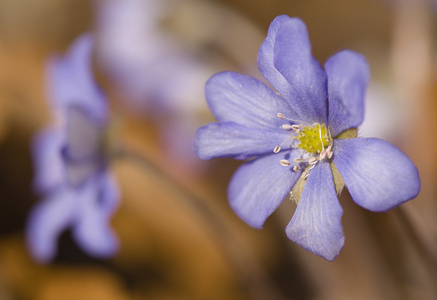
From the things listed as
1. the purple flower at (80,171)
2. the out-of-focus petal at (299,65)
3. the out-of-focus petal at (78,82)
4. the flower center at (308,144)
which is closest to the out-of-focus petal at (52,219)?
the purple flower at (80,171)

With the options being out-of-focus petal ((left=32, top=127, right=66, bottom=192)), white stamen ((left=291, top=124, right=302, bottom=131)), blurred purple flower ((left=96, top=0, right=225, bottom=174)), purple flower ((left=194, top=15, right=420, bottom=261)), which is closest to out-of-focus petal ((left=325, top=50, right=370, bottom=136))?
purple flower ((left=194, top=15, right=420, bottom=261))

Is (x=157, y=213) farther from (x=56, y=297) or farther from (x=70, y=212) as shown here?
(x=70, y=212)

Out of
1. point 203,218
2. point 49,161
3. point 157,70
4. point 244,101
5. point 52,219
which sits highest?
point 244,101

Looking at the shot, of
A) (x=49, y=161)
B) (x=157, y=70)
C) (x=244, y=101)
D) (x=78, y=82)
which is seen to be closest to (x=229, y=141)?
(x=244, y=101)

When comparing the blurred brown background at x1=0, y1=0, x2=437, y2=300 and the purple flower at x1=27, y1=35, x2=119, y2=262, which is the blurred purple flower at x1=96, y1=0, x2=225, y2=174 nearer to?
the blurred brown background at x1=0, y1=0, x2=437, y2=300

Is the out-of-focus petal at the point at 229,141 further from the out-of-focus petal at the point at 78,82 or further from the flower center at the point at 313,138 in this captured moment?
the out-of-focus petal at the point at 78,82

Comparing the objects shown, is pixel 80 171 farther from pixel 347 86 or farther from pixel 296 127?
pixel 347 86
